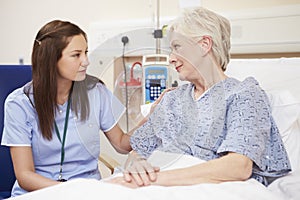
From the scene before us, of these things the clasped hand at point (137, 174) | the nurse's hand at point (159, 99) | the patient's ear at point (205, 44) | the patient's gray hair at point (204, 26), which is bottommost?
the clasped hand at point (137, 174)

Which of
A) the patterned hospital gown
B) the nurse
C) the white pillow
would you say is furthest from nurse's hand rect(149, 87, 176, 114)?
the white pillow

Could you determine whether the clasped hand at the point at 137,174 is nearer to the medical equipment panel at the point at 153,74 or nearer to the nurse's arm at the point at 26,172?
the medical equipment panel at the point at 153,74

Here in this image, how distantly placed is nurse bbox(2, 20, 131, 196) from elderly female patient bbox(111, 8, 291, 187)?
0.58ft

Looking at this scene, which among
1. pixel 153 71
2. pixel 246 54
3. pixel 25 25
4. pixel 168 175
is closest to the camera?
pixel 168 175

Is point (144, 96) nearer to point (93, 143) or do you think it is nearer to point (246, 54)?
point (93, 143)

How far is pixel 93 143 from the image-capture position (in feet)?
4.46

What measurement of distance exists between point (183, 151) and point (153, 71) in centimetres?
29

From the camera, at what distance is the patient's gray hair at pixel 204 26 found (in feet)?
4.37

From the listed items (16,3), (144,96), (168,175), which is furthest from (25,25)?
(168,175)

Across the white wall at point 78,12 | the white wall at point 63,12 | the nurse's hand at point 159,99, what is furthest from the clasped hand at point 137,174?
the white wall at point 63,12

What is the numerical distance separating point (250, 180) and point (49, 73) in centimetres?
85

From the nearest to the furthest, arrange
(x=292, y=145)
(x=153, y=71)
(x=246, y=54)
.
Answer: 1. (x=153, y=71)
2. (x=292, y=145)
3. (x=246, y=54)

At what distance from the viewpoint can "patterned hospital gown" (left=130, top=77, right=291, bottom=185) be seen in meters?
1.20

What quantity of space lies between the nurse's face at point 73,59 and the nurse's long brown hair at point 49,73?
18 millimetres
